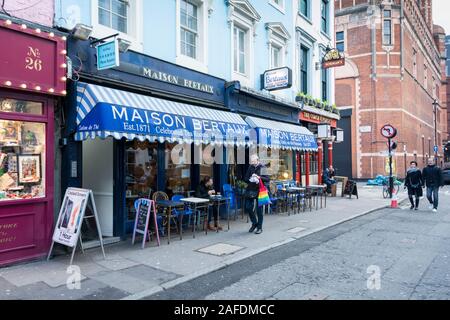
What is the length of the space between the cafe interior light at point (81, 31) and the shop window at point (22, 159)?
1574 millimetres

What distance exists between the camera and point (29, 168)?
21.7ft

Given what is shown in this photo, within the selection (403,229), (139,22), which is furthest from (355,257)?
(139,22)

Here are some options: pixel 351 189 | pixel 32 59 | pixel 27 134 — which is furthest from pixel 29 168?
pixel 351 189

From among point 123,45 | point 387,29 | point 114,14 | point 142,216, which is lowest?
point 142,216

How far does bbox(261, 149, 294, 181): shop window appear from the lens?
49.1 feet

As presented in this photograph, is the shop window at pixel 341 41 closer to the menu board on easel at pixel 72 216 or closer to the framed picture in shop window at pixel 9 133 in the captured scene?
the menu board on easel at pixel 72 216

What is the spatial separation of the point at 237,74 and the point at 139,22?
14.6 feet

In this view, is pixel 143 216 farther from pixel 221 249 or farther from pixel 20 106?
pixel 20 106

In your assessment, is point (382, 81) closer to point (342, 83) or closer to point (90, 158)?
point (342, 83)

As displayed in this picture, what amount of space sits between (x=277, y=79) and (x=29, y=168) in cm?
868

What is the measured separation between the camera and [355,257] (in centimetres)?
687

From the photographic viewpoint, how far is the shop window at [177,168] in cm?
980

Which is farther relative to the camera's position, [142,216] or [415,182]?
[415,182]

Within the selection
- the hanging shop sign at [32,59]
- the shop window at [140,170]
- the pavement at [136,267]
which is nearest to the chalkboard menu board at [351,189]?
the pavement at [136,267]
